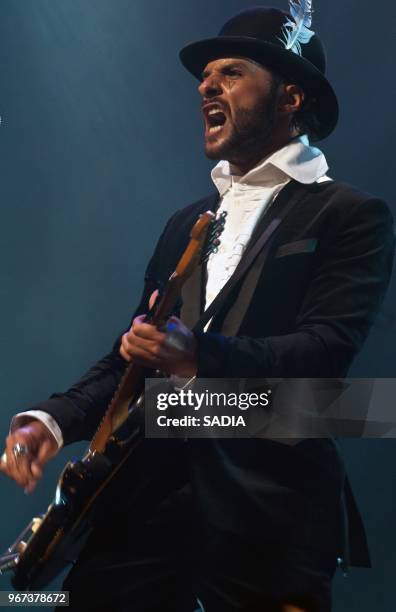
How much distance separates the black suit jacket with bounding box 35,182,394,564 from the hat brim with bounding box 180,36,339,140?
31 cm

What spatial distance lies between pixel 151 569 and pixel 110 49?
1970 mm

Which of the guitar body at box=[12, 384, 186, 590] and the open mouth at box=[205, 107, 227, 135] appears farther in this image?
the open mouth at box=[205, 107, 227, 135]

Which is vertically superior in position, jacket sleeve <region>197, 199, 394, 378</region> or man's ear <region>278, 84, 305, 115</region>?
man's ear <region>278, 84, 305, 115</region>

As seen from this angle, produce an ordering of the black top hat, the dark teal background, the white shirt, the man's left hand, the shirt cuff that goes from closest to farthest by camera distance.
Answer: the man's left hand < the shirt cuff < the white shirt < the black top hat < the dark teal background

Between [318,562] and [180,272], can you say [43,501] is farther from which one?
[180,272]

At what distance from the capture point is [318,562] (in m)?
1.29

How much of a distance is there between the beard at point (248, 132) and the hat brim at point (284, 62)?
69 mm

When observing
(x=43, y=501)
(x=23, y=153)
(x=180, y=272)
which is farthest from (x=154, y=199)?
(x=180, y=272)

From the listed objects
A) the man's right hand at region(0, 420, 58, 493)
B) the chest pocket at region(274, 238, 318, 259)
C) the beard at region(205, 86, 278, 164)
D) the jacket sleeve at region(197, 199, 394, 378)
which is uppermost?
the beard at region(205, 86, 278, 164)

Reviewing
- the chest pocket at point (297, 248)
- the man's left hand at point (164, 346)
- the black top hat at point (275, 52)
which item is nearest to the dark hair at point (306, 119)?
the black top hat at point (275, 52)

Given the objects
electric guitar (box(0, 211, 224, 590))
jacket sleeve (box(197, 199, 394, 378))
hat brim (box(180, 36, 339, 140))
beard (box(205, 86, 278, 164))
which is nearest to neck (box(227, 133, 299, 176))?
beard (box(205, 86, 278, 164))

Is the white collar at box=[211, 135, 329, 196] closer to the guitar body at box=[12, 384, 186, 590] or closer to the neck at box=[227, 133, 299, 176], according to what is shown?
the neck at box=[227, 133, 299, 176]

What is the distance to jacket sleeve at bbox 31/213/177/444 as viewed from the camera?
1530 millimetres

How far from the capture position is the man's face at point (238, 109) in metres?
1.70
